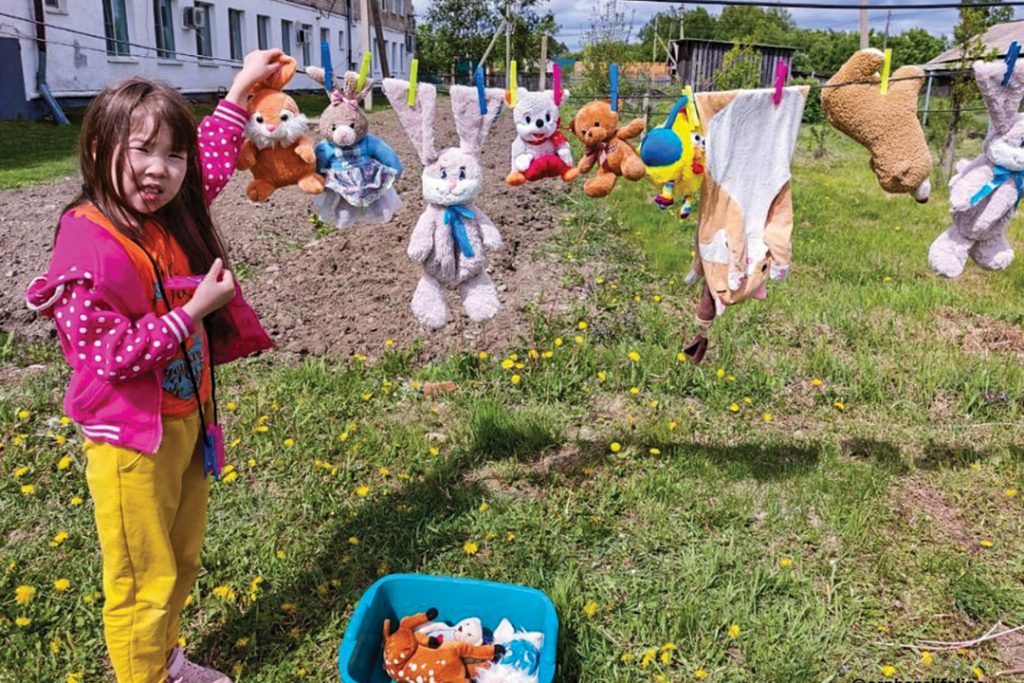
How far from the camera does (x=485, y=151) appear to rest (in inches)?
367

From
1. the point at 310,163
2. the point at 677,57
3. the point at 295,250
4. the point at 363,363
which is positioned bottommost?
the point at 363,363

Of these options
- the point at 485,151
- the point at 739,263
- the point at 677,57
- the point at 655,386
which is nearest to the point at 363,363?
the point at 655,386

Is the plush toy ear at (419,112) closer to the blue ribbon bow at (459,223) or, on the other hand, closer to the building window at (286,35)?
the blue ribbon bow at (459,223)

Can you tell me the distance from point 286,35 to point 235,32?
2.58 metres

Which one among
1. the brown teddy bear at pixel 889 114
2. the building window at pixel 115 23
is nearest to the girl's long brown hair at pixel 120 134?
the brown teddy bear at pixel 889 114

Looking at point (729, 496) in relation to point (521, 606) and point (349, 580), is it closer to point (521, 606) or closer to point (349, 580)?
point (521, 606)

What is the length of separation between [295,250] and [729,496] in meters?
4.00

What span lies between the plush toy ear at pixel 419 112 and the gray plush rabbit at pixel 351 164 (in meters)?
0.09

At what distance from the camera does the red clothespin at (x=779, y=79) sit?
2097 millimetres

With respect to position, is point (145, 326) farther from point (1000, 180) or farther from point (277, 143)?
point (1000, 180)

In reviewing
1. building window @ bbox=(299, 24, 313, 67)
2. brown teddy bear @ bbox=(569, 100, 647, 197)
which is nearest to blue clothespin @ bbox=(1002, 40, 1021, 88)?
brown teddy bear @ bbox=(569, 100, 647, 197)

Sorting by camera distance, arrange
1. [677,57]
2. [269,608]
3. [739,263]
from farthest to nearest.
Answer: [677,57] → [269,608] → [739,263]

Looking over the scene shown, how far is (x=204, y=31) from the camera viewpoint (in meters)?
17.0

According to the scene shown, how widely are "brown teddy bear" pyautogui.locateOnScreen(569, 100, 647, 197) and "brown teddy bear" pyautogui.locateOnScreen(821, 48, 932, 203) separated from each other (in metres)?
0.61
